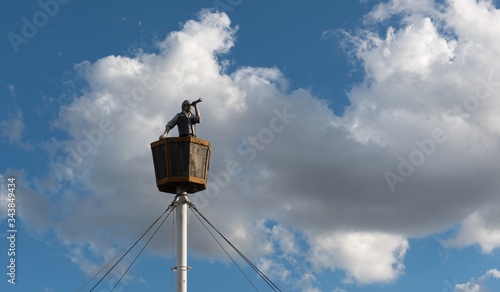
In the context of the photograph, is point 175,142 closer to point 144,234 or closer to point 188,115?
point 188,115

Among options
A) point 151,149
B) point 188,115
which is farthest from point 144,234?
point 188,115

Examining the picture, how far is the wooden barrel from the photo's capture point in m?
25.4

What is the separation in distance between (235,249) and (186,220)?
2.55 metres

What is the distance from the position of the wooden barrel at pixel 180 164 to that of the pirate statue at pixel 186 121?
68 cm

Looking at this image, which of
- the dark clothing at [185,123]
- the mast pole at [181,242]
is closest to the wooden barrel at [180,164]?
the mast pole at [181,242]

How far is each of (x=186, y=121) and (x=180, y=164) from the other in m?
2.12

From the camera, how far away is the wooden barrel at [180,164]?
83.4 feet

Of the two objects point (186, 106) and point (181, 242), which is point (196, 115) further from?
point (181, 242)

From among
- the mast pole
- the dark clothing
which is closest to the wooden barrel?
the mast pole

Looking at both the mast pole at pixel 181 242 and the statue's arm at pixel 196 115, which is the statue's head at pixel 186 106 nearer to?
the statue's arm at pixel 196 115

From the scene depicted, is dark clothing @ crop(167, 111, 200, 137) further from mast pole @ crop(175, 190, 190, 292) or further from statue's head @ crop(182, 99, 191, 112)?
mast pole @ crop(175, 190, 190, 292)

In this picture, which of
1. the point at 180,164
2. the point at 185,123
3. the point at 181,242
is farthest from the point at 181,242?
the point at 185,123

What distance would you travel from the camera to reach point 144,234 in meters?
27.0

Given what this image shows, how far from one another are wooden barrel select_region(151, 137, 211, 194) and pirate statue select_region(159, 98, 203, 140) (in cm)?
68
